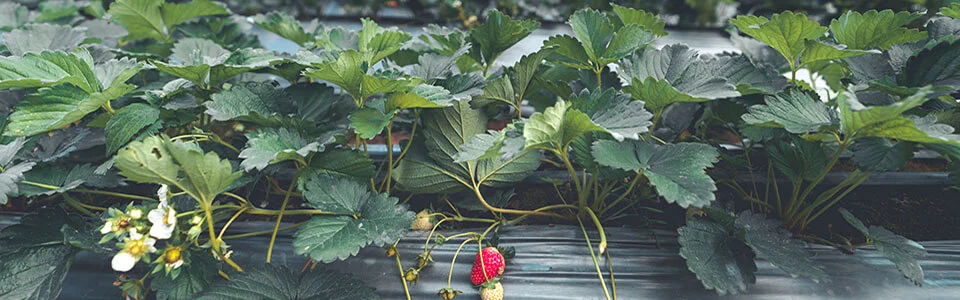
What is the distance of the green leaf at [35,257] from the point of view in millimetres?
738

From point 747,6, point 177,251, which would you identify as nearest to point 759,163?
point 177,251

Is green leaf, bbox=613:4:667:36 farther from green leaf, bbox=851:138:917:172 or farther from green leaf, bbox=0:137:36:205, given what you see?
green leaf, bbox=0:137:36:205

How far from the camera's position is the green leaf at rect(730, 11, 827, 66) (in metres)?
0.78

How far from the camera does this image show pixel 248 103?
83 centimetres

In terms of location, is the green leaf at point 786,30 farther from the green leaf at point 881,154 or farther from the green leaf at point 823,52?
the green leaf at point 881,154

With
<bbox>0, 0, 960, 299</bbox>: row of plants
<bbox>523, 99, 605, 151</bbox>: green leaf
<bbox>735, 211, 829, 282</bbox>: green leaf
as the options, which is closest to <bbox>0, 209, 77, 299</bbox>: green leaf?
<bbox>0, 0, 960, 299</bbox>: row of plants

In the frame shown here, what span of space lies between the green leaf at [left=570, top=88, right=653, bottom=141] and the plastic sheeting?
0.23 meters

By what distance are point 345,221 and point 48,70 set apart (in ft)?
1.70

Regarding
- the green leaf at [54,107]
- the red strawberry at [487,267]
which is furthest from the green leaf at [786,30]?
the green leaf at [54,107]

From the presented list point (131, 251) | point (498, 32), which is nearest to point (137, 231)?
point (131, 251)

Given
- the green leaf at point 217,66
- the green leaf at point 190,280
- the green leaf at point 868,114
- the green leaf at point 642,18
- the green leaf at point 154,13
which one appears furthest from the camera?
the green leaf at point 154,13

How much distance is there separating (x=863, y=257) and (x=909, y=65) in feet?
0.99

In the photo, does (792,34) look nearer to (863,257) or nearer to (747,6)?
(863,257)

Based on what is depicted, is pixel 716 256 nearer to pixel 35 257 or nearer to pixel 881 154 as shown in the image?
pixel 881 154
